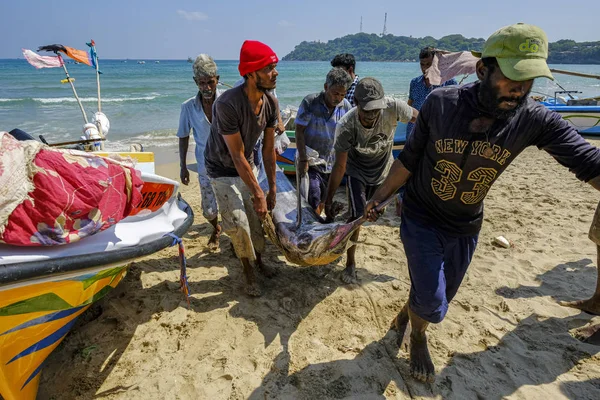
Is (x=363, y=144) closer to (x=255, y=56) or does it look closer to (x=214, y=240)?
(x=255, y=56)

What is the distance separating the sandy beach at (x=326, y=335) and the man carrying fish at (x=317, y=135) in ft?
2.82

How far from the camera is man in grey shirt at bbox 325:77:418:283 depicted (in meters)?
3.13

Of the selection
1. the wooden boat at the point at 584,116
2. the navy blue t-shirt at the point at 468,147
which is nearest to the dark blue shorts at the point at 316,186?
the navy blue t-shirt at the point at 468,147

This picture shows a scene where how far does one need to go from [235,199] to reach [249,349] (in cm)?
120

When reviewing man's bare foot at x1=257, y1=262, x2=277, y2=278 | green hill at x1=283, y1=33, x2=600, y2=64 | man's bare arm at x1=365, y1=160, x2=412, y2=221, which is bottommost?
man's bare foot at x1=257, y1=262, x2=277, y2=278

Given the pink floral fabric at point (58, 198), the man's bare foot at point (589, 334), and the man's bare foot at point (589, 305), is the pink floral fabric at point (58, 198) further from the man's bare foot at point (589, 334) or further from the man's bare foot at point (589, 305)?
the man's bare foot at point (589, 305)

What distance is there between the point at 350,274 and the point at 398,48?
388 feet

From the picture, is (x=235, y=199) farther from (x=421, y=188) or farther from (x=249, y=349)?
(x=421, y=188)

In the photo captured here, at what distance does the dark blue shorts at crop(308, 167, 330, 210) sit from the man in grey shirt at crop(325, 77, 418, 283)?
25 centimetres

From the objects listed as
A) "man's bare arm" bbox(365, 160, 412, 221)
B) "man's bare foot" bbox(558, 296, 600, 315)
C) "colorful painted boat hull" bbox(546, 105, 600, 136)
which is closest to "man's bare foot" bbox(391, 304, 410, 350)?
"man's bare arm" bbox(365, 160, 412, 221)

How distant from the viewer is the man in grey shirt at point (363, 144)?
3131 millimetres

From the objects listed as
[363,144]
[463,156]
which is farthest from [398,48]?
[463,156]

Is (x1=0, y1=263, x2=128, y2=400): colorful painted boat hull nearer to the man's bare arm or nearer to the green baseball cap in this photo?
the man's bare arm

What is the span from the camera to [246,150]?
3215 millimetres
